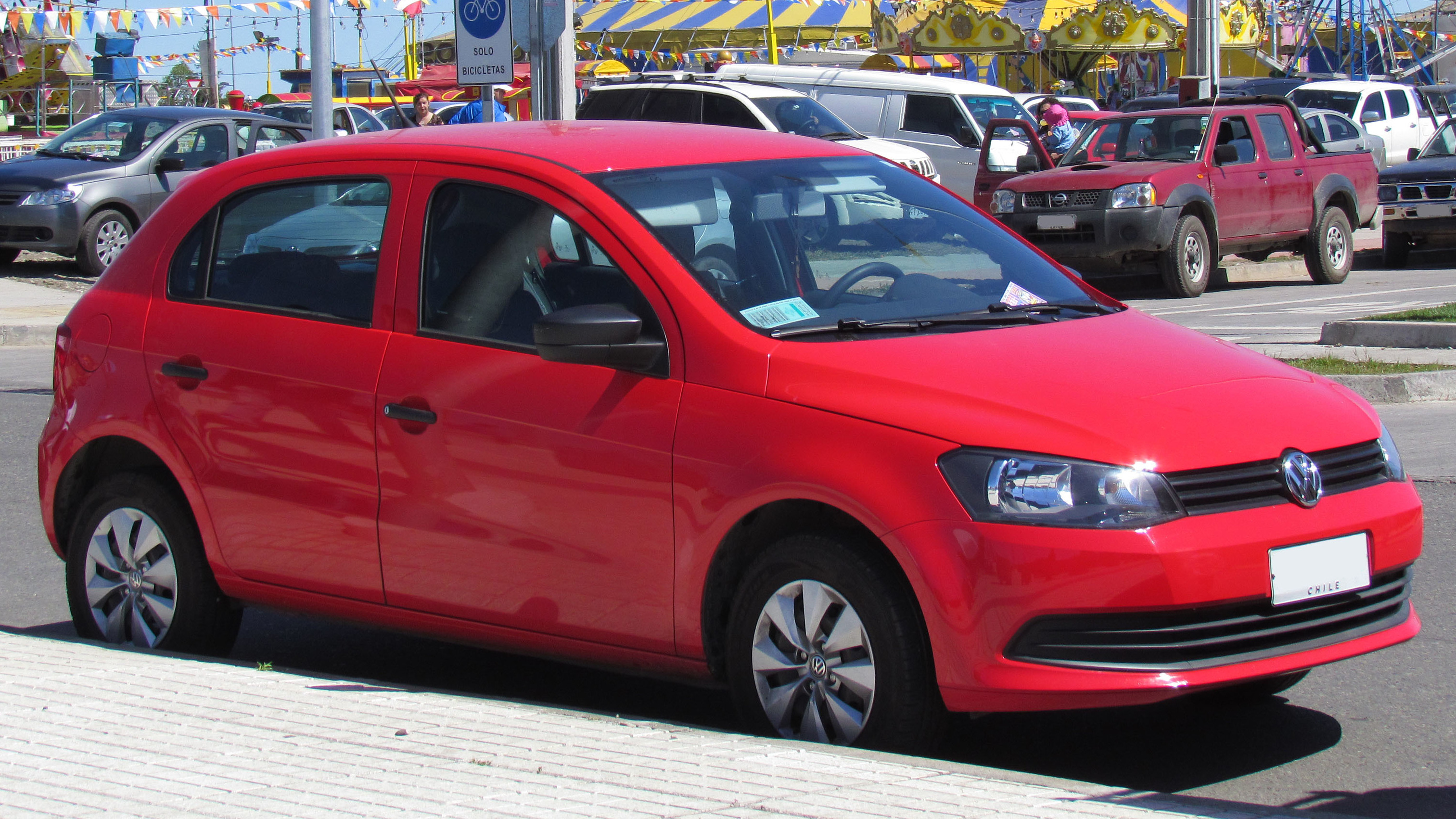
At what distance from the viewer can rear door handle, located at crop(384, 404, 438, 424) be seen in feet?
14.9

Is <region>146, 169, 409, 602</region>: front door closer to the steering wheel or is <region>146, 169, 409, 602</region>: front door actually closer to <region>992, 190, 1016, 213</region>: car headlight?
the steering wheel

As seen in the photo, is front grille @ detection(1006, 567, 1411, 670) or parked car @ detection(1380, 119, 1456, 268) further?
parked car @ detection(1380, 119, 1456, 268)

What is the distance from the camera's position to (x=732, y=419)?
13.3 feet

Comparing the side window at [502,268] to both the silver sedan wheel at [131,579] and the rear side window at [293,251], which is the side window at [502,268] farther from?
the silver sedan wheel at [131,579]

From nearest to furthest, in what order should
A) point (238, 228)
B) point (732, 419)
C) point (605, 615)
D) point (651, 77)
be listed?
point (732, 419) < point (605, 615) < point (238, 228) < point (651, 77)

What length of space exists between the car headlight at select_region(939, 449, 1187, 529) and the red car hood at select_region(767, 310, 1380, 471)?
0.11ft

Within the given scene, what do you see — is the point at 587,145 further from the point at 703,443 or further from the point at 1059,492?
the point at 1059,492

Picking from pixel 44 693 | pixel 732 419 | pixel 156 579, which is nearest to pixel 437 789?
pixel 732 419

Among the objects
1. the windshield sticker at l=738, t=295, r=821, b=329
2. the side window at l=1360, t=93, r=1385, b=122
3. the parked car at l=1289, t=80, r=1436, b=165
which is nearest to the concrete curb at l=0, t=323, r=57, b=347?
the windshield sticker at l=738, t=295, r=821, b=329

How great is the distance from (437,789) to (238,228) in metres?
2.37

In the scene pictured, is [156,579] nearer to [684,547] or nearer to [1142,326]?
[684,547]

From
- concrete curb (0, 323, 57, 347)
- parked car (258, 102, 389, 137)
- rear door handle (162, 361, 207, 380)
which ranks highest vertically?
parked car (258, 102, 389, 137)

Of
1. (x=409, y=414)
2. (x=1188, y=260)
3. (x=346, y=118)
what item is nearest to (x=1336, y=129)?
(x=1188, y=260)

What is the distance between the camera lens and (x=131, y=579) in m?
5.34
